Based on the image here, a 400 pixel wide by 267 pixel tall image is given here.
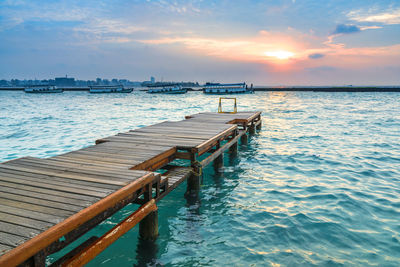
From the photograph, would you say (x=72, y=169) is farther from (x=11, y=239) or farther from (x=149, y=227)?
(x=11, y=239)

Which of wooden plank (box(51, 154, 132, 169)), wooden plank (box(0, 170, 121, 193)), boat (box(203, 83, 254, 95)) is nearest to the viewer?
wooden plank (box(0, 170, 121, 193))

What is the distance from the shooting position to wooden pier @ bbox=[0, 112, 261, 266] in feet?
9.86

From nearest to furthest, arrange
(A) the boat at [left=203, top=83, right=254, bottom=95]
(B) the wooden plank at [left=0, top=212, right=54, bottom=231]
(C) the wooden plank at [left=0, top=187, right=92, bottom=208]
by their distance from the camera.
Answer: (B) the wooden plank at [left=0, top=212, right=54, bottom=231]
(C) the wooden plank at [left=0, top=187, right=92, bottom=208]
(A) the boat at [left=203, top=83, right=254, bottom=95]

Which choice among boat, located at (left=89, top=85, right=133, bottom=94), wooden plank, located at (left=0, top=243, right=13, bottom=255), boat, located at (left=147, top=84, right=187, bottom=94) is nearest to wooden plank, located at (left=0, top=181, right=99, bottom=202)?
wooden plank, located at (left=0, top=243, right=13, bottom=255)

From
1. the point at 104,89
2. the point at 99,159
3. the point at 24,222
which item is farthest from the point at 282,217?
the point at 104,89

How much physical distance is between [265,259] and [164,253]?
209 cm

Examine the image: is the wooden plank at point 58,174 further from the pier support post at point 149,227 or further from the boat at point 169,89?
the boat at point 169,89

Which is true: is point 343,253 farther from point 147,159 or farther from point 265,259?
point 147,159

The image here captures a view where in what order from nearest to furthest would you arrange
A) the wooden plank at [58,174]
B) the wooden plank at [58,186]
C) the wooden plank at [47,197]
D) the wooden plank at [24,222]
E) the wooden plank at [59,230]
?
the wooden plank at [59,230], the wooden plank at [24,222], the wooden plank at [47,197], the wooden plank at [58,186], the wooden plank at [58,174]

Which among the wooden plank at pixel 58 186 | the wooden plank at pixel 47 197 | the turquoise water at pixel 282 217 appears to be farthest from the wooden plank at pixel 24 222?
the turquoise water at pixel 282 217

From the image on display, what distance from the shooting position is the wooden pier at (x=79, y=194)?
3.00 metres

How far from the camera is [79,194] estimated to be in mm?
4082

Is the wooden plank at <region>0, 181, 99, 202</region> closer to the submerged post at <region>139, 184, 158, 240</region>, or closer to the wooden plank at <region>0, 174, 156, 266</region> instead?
the wooden plank at <region>0, 174, 156, 266</region>

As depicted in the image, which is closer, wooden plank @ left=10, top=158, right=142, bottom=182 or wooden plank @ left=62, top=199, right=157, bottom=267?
wooden plank @ left=62, top=199, right=157, bottom=267
